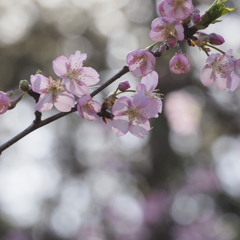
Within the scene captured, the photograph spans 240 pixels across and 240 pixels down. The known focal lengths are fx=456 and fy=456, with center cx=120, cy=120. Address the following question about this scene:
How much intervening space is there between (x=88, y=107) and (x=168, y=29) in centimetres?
34

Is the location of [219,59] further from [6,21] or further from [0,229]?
[0,229]

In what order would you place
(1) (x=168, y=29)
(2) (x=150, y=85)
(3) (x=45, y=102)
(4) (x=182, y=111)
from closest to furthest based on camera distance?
1. (1) (x=168, y=29)
2. (3) (x=45, y=102)
3. (2) (x=150, y=85)
4. (4) (x=182, y=111)

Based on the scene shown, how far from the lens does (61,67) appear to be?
152 cm

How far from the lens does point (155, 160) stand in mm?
7305

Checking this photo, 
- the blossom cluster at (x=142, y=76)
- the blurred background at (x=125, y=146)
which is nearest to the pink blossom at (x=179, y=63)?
the blossom cluster at (x=142, y=76)

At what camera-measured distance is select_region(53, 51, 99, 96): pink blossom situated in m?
1.44

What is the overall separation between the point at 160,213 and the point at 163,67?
245 centimetres

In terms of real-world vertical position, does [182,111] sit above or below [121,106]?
below

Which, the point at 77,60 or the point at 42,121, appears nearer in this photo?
the point at 42,121

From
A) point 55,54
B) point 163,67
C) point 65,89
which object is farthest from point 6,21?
point 65,89

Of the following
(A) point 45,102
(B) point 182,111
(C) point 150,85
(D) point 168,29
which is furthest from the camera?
(B) point 182,111

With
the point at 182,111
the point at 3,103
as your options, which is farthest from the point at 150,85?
the point at 182,111

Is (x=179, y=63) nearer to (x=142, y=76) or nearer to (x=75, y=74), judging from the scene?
(x=142, y=76)

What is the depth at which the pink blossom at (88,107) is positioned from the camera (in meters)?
1.38
